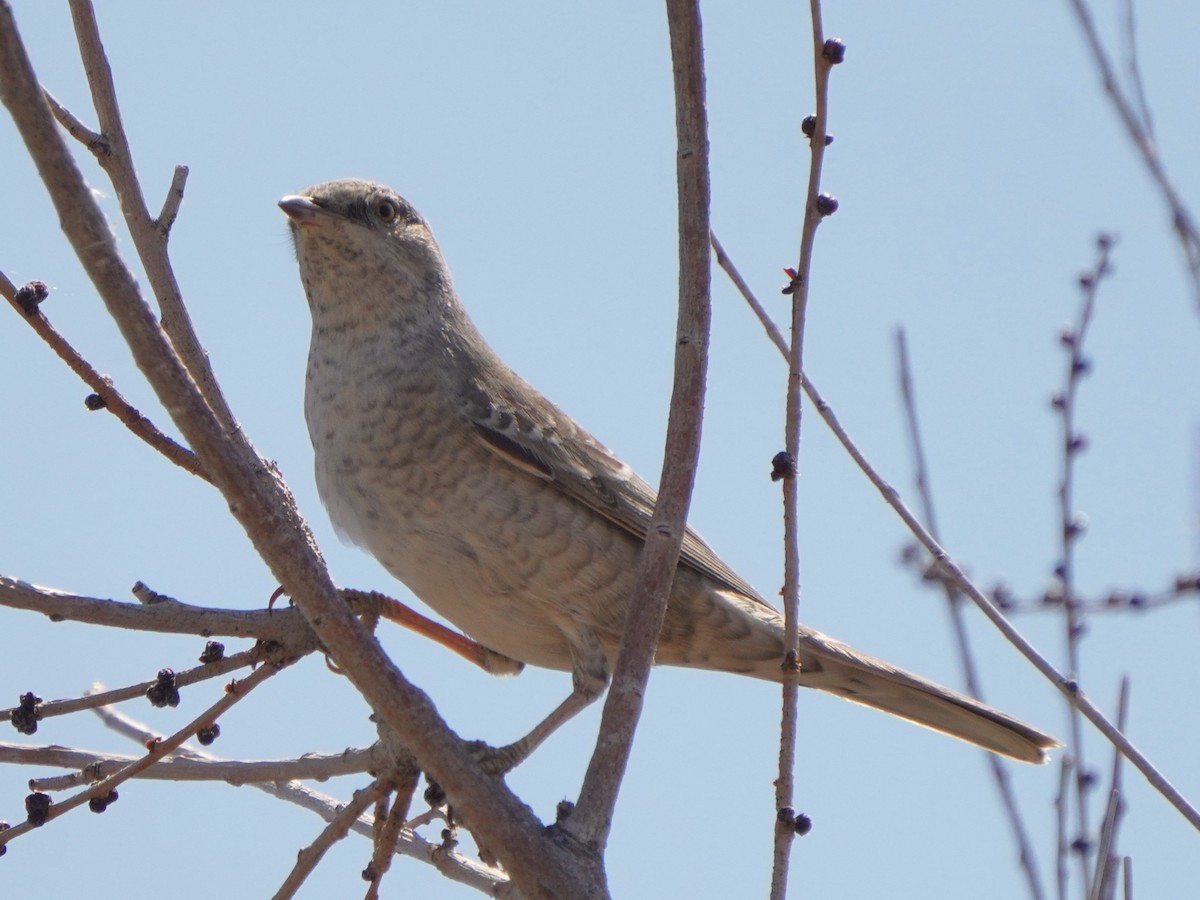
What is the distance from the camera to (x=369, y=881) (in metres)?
3.01

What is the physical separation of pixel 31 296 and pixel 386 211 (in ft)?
8.87

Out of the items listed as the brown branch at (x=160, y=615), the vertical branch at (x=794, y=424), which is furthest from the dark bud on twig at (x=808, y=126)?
the brown branch at (x=160, y=615)

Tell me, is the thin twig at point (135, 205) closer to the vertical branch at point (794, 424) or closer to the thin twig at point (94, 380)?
the thin twig at point (94, 380)

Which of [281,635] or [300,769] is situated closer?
[281,635]

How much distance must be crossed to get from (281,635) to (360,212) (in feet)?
8.11

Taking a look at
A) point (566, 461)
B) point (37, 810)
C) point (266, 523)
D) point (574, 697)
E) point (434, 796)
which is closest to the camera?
point (266, 523)

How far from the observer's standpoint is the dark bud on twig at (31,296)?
2.56 m

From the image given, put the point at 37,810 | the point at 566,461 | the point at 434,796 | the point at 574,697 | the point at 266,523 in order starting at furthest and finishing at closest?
the point at 566,461 → the point at 574,697 → the point at 434,796 → the point at 37,810 → the point at 266,523

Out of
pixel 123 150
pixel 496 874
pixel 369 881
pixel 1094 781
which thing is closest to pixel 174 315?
pixel 123 150

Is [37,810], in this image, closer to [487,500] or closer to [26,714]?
[26,714]

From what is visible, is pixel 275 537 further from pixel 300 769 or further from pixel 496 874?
pixel 496 874

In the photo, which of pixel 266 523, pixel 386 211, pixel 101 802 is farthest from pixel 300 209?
pixel 266 523

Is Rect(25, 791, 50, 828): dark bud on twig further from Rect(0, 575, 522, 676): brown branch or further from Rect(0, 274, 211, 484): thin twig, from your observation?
Rect(0, 274, 211, 484): thin twig

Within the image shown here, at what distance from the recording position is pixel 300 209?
4887 millimetres
